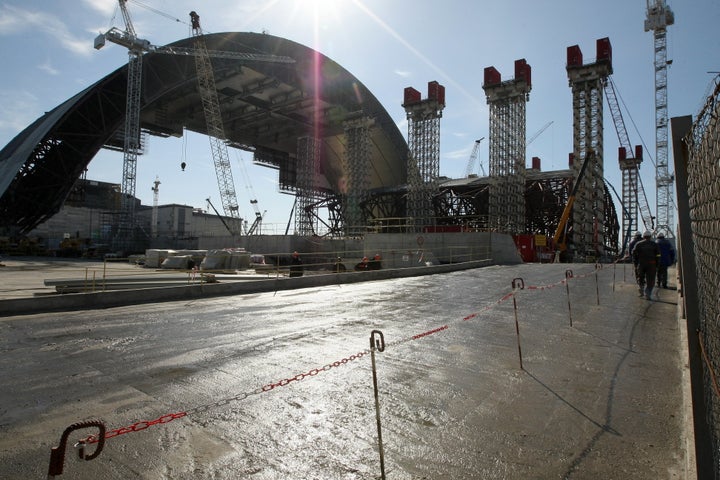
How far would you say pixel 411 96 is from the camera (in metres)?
64.1

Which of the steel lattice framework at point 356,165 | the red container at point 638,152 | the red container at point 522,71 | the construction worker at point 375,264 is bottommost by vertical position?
the construction worker at point 375,264

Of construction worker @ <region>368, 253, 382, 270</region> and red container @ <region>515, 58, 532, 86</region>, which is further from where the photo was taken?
red container @ <region>515, 58, 532, 86</region>

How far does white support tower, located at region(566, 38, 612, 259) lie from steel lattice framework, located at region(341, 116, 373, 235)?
27.4m

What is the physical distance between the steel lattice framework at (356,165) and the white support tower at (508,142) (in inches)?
699

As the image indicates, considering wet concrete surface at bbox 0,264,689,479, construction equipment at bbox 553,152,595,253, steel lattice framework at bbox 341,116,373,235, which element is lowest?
wet concrete surface at bbox 0,264,689,479

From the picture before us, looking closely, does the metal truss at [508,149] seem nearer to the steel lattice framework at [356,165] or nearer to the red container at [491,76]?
the red container at [491,76]

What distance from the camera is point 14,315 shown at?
10.4 meters

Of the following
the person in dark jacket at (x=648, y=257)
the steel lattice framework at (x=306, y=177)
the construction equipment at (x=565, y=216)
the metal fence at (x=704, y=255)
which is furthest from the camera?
the steel lattice framework at (x=306, y=177)

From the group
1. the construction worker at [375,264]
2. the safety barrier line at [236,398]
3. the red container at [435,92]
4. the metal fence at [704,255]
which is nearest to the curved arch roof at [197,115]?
the red container at [435,92]

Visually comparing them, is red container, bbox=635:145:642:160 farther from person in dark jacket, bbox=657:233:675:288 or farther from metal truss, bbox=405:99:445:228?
person in dark jacket, bbox=657:233:675:288

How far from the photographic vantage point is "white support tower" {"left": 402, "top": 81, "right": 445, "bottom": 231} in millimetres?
62562

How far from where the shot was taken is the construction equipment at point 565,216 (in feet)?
144

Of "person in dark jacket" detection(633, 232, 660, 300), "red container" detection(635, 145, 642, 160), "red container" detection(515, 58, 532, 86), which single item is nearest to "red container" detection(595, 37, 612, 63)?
"red container" detection(515, 58, 532, 86)

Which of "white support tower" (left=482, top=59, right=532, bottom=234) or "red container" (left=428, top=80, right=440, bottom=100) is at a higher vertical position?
"red container" (left=428, top=80, right=440, bottom=100)
